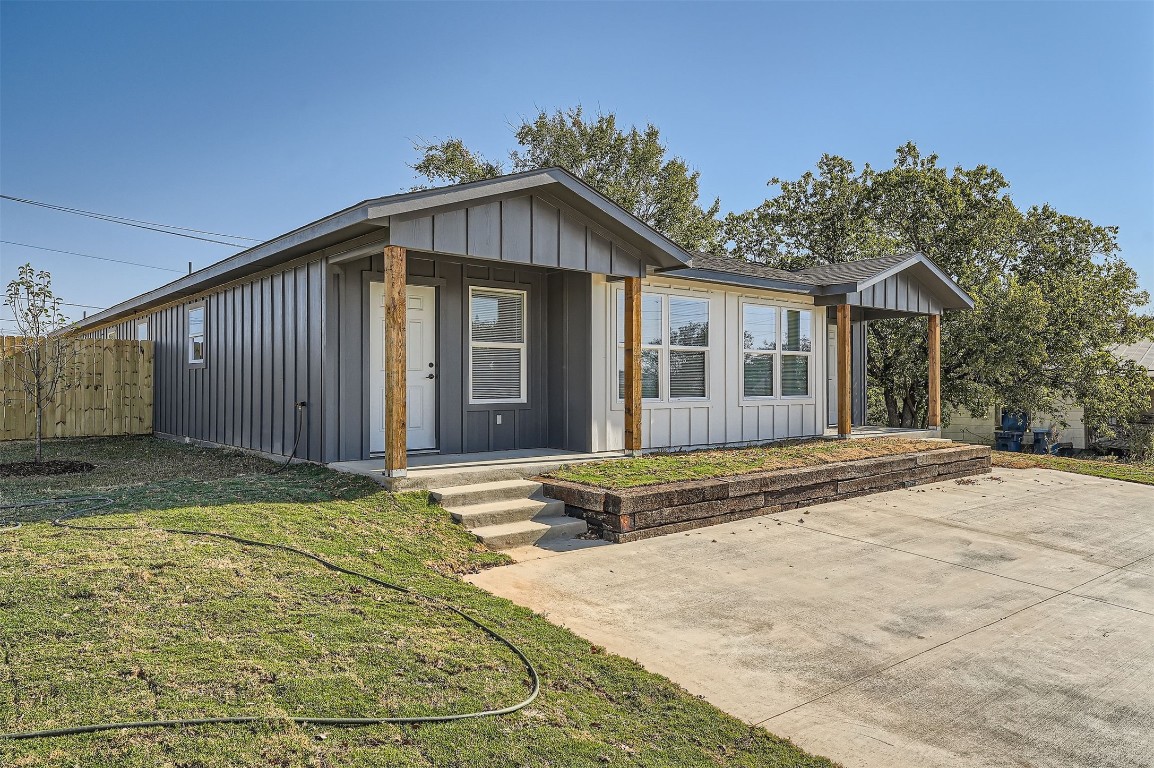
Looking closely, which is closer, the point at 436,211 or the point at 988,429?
the point at 436,211

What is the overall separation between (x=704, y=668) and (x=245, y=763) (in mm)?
2185

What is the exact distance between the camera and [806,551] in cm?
612

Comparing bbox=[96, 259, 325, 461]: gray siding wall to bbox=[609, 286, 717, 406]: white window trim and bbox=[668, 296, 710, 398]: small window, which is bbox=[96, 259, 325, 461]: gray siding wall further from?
bbox=[668, 296, 710, 398]: small window

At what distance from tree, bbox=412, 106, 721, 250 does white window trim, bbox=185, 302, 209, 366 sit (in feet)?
56.8

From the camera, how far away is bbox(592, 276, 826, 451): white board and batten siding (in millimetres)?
9148

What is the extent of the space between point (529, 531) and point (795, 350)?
7.22 metres

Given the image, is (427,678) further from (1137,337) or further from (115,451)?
(1137,337)

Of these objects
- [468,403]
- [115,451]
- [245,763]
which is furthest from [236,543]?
[115,451]

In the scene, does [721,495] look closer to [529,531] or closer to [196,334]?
[529,531]

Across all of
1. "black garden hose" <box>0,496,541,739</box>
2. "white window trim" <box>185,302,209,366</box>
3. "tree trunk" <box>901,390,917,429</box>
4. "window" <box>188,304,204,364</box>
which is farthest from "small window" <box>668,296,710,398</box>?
"tree trunk" <box>901,390,917,429</box>

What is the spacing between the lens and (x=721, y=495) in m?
7.05

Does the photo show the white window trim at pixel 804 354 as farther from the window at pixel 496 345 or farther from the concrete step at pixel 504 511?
the concrete step at pixel 504 511

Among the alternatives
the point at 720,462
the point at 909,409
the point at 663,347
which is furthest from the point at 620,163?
the point at 720,462

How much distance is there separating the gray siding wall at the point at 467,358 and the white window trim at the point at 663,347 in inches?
17.1
